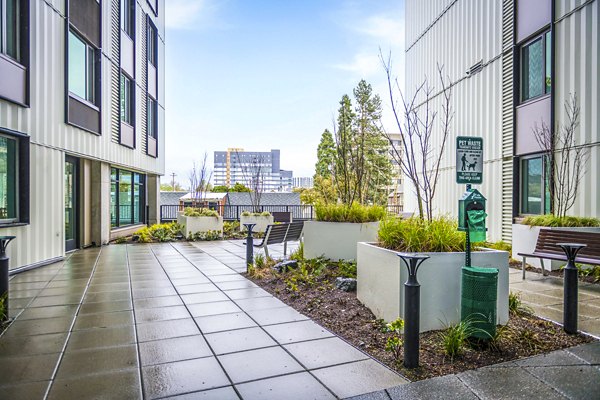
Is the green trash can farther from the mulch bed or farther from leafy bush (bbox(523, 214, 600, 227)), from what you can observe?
leafy bush (bbox(523, 214, 600, 227))

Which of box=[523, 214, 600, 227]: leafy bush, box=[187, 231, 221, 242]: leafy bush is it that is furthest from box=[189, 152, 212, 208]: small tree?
box=[523, 214, 600, 227]: leafy bush

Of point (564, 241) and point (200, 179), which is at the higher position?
point (200, 179)

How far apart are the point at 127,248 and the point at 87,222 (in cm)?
149

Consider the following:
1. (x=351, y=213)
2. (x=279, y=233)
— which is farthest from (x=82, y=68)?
(x=351, y=213)

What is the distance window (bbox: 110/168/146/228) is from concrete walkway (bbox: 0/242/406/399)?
7.02 metres

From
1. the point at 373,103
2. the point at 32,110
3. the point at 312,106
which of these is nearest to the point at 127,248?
the point at 32,110

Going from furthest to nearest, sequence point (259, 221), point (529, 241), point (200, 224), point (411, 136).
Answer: point (259, 221) < point (200, 224) < point (529, 241) < point (411, 136)

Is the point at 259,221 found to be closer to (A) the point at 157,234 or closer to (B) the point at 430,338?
(A) the point at 157,234

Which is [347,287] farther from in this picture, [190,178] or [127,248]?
[190,178]

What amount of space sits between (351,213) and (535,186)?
502 centimetres

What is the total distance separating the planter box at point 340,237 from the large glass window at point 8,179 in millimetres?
5496

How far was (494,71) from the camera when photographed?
33.7 feet

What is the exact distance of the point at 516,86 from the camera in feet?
31.1

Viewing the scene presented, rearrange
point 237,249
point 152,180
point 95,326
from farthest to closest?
point 152,180
point 237,249
point 95,326
